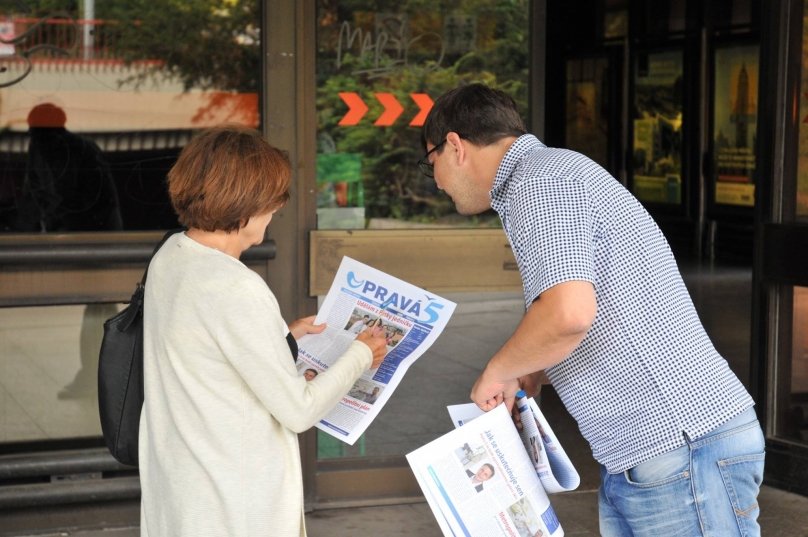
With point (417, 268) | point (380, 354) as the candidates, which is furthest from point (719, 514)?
point (417, 268)

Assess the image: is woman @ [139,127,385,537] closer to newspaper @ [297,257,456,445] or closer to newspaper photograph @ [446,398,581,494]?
newspaper @ [297,257,456,445]

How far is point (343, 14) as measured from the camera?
5.00m

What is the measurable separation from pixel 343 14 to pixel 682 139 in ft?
35.9

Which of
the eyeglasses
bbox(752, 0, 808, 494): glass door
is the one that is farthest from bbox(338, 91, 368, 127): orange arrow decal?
the eyeglasses

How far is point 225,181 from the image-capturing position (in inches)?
105

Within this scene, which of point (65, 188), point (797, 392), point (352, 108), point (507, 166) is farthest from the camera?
point (797, 392)

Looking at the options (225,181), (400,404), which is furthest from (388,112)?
(225,181)

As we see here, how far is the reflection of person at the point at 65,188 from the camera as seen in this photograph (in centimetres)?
476

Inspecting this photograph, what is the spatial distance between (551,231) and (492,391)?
41 centimetres

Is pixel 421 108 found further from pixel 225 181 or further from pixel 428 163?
pixel 225 181

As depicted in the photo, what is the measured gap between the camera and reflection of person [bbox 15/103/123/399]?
15.6ft

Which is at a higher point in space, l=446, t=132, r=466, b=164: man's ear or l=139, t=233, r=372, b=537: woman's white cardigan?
l=446, t=132, r=466, b=164: man's ear

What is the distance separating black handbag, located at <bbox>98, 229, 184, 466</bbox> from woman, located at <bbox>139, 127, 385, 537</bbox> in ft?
0.24

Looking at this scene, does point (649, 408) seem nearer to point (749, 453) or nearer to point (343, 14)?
point (749, 453)
